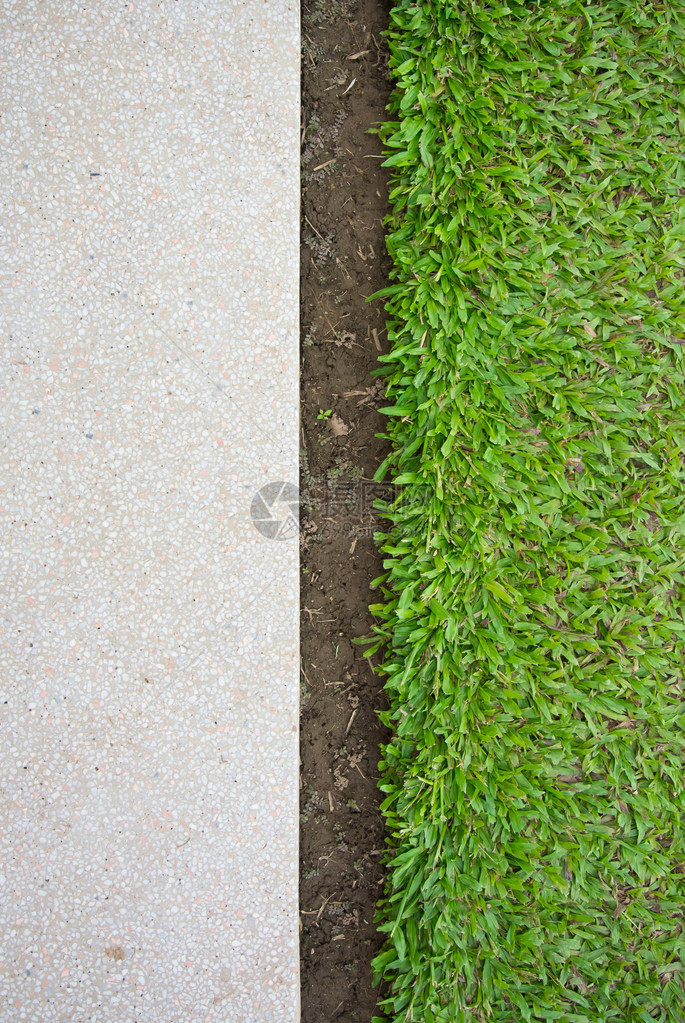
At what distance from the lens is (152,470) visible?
1401 mm

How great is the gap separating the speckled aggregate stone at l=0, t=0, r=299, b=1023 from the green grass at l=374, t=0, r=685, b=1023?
0.32 metres

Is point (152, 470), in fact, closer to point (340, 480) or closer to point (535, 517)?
point (340, 480)

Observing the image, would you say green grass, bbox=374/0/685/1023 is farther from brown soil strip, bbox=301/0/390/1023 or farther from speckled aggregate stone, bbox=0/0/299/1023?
speckled aggregate stone, bbox=0/0/299/1023

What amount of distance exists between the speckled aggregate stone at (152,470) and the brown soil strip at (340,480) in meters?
0.08

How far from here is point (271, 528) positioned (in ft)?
4.63

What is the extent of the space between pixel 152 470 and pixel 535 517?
40.0 inches

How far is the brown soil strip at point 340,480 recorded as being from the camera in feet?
4.69

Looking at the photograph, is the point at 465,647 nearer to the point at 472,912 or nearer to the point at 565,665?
the point at 565,665

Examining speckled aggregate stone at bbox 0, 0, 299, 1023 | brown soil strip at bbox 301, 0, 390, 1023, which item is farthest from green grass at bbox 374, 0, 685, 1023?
speckled aggregate stone at bbox 0, 0, 299, 1023

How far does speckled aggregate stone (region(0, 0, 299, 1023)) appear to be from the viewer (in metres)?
1.36

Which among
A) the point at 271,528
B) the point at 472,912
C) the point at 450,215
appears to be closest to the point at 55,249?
the point at 271,528

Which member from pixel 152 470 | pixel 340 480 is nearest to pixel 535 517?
pixel 340 480

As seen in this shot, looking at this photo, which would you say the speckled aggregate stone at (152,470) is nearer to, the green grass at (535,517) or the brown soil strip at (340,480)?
the brown soil strip at (340,480)

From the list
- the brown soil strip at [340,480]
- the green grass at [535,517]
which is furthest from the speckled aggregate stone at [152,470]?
the green grass at [535,517]
